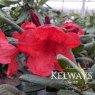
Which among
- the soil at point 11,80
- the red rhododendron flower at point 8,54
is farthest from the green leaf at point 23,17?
the red rhododendron flower at point 8,54

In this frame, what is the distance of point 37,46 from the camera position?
0.63 meters

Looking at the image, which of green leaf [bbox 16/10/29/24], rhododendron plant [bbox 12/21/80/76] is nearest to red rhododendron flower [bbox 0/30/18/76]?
rhododendron plant [bbox 12/21/80/76]

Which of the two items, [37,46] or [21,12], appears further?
[21,12]

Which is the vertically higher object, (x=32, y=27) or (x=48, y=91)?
(x=32, y=27)

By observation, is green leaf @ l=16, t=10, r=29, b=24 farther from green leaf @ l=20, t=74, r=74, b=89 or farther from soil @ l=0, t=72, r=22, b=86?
green leaf @ l=20, t=74, r=74, b=89

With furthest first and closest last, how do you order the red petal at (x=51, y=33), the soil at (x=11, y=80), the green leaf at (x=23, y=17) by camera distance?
1. the green leaf at (x=23, y=17)
2. the soil at (x=11, y=80)
3. the red petal at (x=51, y=33)

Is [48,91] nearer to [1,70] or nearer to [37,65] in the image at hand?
[37,65]

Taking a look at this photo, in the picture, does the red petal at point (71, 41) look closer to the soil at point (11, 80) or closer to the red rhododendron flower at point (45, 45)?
the red rhododendron flower at point (45, 45)

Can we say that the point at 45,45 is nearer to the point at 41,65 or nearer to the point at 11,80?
the point at 41,65

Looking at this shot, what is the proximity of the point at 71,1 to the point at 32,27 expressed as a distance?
8430 millimetres

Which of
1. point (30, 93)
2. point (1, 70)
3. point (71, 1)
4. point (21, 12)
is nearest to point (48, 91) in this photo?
point (30, 93)

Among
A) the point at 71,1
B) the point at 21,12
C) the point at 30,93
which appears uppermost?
the point at 21,12

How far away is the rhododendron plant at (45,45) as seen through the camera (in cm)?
61

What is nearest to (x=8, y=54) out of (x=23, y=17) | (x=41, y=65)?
(x=41, y=65)
